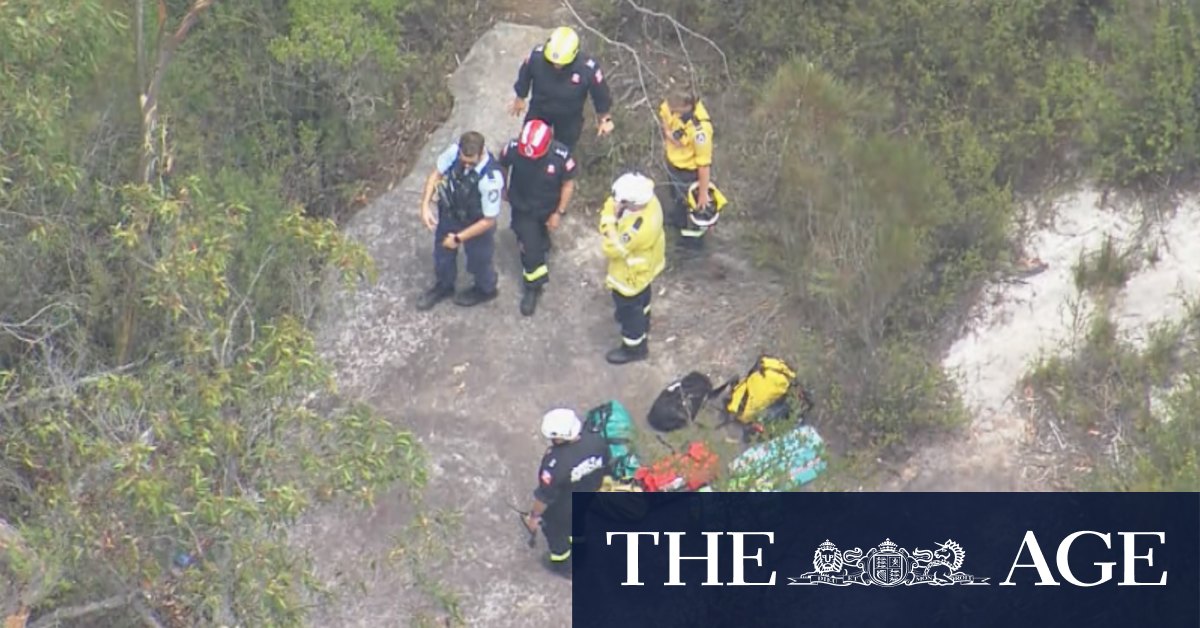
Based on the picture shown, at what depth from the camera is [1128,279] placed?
418 inches

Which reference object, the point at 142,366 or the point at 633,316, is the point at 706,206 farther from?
the point at 142,366

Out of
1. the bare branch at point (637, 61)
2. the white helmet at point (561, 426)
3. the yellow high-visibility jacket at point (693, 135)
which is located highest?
the bare branch at point (637, 61)

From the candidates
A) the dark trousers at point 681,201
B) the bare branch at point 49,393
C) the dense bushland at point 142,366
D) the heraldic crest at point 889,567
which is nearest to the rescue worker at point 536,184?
the dark trousers at point 681,201

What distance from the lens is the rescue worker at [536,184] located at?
35.0 feet

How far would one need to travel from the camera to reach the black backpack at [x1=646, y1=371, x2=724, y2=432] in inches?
413

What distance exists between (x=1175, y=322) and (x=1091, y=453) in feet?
3.49

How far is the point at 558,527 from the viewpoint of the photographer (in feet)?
31.3

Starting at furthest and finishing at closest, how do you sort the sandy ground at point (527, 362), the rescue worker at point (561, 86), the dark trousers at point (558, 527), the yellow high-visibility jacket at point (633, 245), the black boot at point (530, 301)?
the black boot at point (530, 301) → the rescue worker at point (561, 86) → the yellow high-visibility jacket at point (633, 245) → the sandy ground at point (527, 362) → the dark trousers at point (558, 527)

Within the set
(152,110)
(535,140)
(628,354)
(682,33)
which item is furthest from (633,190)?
(682,33)

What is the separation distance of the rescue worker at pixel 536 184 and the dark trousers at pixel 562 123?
196 millimetres

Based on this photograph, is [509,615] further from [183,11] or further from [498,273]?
[183,11]

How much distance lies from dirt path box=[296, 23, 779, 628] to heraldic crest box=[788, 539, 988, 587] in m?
1.49

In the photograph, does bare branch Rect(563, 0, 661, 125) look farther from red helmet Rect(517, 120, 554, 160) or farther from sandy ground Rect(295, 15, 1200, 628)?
red helmet Rect(517, 120, 554, 160)

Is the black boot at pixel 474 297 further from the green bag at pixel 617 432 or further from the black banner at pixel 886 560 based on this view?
the black banner at pixel 886 560
